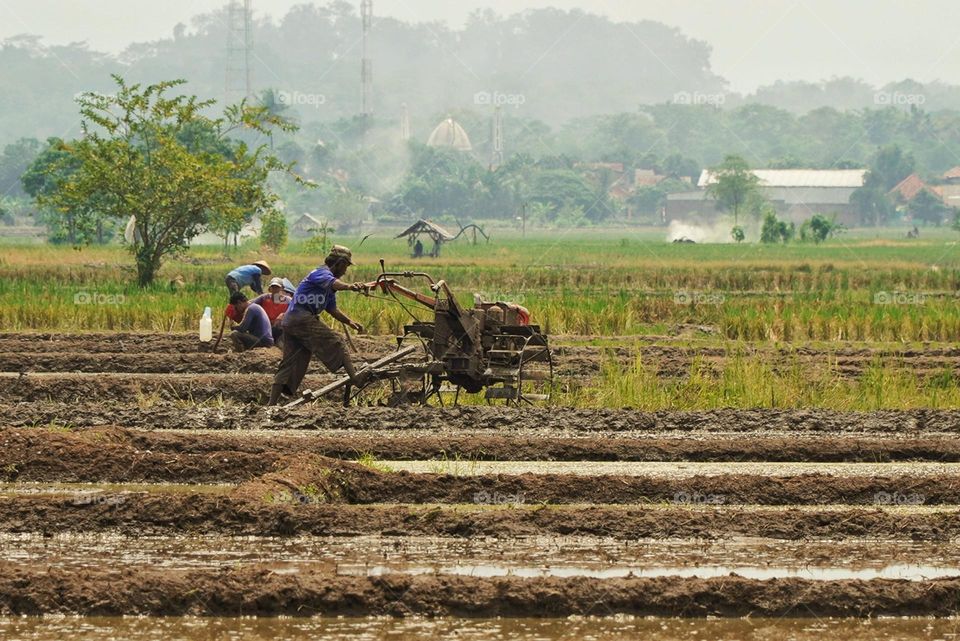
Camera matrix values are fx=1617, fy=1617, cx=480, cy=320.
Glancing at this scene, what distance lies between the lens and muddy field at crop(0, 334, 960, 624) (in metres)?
6.94

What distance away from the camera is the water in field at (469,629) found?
6562mm

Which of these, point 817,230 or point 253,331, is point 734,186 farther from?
point 253,331

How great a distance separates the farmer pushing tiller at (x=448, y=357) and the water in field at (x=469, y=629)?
5.87 metres

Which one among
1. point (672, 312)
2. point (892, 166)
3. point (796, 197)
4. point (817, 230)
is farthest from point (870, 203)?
point (672, 312)

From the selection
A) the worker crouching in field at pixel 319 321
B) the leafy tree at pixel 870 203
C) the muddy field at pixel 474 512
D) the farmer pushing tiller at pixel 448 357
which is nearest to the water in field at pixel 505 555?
the muddy field at pixel 474 512

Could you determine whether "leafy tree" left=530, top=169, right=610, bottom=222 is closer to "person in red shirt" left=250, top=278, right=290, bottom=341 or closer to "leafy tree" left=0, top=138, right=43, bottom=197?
"leafy tree" left=0, top=138, right=43, bottom=197

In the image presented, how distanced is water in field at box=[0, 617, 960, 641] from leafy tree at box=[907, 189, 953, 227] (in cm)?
11822

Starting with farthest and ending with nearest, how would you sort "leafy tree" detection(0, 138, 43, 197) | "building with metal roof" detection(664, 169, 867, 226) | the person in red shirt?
1. "leafy tree" detection(0, 138, 43, 197)
2. "building with metal roof" detection(664, 169, 867, 226)
3. the person in red shirt

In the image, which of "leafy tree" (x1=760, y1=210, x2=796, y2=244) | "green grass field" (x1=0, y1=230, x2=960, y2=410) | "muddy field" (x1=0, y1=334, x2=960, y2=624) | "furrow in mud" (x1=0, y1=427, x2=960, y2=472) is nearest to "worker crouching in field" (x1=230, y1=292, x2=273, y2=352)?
"green grass field" (x1=0, y1=230, x2=960, y2=410)

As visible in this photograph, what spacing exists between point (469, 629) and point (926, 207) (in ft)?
391

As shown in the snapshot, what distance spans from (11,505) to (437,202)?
110 meters

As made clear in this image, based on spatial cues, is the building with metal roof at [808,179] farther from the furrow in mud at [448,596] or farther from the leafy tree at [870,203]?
the furrow in mud at [448,596]

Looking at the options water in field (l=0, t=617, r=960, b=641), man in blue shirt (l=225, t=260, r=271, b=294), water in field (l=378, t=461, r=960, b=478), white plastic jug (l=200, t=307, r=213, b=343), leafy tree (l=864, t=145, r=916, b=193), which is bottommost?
water in field (l=0, t=617, r=960, b=641)

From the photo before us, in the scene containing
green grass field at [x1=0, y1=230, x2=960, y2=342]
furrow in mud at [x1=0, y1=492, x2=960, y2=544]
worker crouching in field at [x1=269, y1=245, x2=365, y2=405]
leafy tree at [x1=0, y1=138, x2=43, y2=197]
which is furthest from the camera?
leafy tree at [x1=0, y1=138, x2=43, y2=197]
